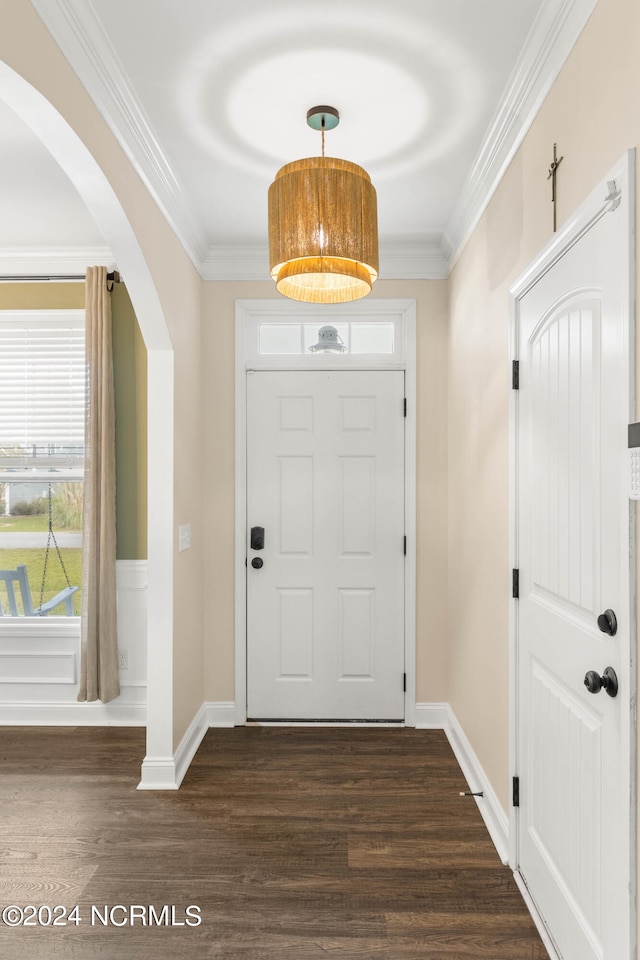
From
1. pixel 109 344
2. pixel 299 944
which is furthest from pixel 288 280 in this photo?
pixel 299 944

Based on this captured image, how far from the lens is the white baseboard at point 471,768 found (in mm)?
2324

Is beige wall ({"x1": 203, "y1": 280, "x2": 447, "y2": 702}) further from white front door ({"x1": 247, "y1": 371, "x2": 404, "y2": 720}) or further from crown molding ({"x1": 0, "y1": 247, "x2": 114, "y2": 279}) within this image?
crown molding ({"x1": 0, "y1": 247, "x2": 114, "y2": 279})

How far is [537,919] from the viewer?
1928 mm

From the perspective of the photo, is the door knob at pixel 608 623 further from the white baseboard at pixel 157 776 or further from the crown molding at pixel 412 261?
the crown molding at pixel 412 261

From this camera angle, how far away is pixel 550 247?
71.0 inches

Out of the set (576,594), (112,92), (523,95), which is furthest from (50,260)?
(576,594)

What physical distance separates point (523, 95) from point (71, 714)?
11.9ft

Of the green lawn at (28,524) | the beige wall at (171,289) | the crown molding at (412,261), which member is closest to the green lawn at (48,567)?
the green lawn at (28,524)

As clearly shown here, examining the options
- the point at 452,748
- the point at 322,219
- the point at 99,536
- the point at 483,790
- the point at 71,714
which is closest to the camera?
the point at 322,219

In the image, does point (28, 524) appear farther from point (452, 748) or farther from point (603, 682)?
point (603, 682)

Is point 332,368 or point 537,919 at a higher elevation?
point 332,368

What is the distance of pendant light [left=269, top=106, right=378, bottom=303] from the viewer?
80.1 inches

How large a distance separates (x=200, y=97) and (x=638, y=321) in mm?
1681

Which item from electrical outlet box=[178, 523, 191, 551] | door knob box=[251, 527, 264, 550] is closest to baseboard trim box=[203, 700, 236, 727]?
door knob box=[251, 527, 264, 550]
